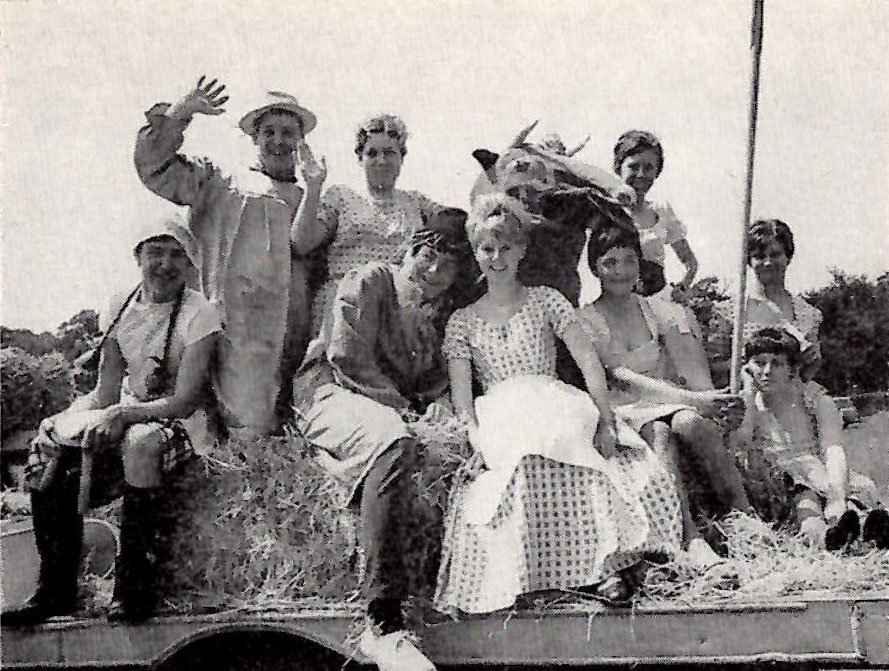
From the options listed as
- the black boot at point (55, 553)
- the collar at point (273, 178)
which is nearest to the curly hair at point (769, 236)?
the collar at point (273, 178)

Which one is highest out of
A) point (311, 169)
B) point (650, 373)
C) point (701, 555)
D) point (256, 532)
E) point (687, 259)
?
point (311, 169)

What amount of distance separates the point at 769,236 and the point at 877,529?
3.12 feet

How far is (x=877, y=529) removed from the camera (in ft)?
9.48

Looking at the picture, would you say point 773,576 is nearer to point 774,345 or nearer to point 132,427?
point 774,345

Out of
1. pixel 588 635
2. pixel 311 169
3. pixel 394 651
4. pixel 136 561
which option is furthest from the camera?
pixel 311 169

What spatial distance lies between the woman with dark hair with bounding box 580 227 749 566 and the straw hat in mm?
990

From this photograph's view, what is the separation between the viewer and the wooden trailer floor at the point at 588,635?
8.25 ft

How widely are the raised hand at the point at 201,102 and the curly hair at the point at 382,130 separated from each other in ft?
1.47

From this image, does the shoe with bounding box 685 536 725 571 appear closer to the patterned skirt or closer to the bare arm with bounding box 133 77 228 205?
the patterned skirt

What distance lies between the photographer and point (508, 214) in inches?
126

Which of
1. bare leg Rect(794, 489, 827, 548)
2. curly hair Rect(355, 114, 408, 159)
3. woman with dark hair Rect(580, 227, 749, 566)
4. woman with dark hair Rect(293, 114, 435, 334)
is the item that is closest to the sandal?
woman with dark hair Rect(580, 227, 749, 566)

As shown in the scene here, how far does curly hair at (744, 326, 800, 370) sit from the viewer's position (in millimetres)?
3221

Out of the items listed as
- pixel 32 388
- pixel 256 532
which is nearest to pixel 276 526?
pixel 256 532

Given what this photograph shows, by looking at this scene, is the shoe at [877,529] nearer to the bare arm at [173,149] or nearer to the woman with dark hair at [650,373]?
the woman with dark hair at [650,373]
